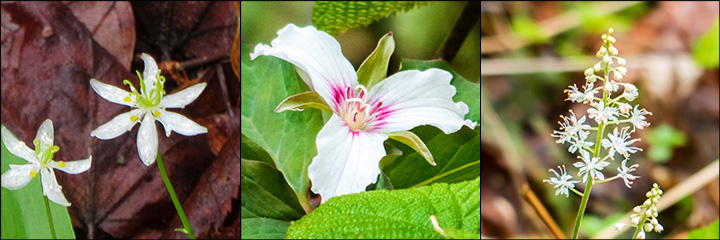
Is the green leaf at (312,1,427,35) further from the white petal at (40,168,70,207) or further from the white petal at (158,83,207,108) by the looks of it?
the white petal at (40,168,70,207)

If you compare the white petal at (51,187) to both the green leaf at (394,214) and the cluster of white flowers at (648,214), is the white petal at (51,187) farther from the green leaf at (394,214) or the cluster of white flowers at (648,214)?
the cluster of white flowers at (648,214)

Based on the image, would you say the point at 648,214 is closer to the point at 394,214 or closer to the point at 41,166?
the point at 394,214

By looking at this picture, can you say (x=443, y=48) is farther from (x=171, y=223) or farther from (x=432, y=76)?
(x=171, y=223)

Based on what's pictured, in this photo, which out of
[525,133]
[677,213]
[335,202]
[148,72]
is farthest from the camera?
[525,133]

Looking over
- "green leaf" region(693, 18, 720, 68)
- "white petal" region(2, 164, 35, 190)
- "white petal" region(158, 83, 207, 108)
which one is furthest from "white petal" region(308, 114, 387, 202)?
"green leaf" region(693, 18, 720, 68)

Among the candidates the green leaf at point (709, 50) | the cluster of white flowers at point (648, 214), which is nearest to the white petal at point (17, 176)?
the cluster of white flowers at point (648, 214)

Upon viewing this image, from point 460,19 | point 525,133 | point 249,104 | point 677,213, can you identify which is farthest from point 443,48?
point 525,133

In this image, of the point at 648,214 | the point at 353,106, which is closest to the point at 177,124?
the point at 353,106
